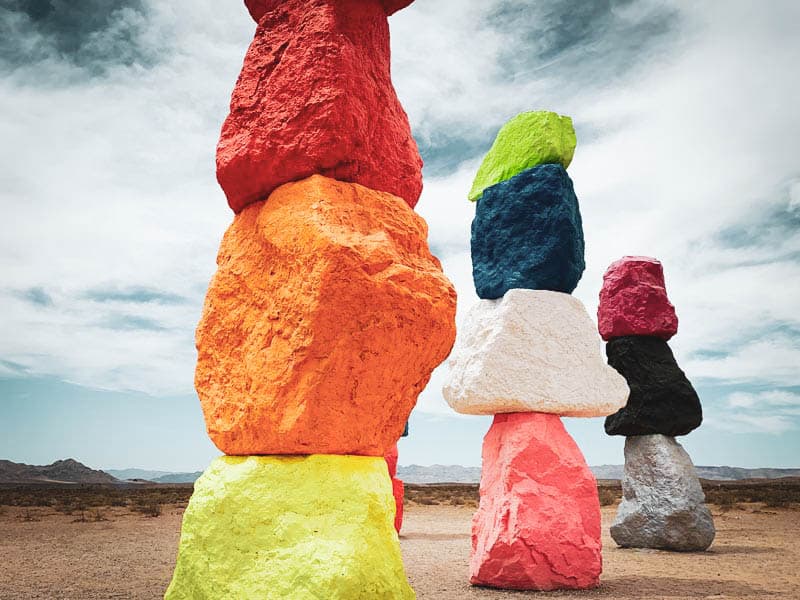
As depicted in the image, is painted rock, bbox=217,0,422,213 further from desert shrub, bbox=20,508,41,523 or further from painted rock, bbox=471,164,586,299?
desert shrub, bbox=20,508,41,523

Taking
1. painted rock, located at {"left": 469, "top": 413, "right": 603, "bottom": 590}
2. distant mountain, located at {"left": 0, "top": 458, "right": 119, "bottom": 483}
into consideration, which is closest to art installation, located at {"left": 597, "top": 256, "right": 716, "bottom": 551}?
painted rock, located at {"left": 469, "top": 413, "right": 603, "bottom": 590}

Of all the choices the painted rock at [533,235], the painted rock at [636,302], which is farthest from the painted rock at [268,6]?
the painted rock at [636,302]

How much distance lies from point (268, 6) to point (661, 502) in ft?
28.6

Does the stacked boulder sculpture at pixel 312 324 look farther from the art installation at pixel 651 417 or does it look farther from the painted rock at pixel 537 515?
the art installation at pixel 651 417

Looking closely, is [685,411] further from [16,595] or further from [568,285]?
[16,595]

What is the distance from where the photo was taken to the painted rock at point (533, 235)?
23.9 feet

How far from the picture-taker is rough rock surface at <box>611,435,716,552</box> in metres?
9.48

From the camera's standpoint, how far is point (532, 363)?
7.02 metres

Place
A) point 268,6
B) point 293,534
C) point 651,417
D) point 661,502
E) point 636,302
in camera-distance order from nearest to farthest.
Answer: point 293,534, point 268,6, point 661,502, point 651,417, point 636,302

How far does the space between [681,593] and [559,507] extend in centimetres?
145

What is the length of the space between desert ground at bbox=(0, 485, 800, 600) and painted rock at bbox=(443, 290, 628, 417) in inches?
74.9

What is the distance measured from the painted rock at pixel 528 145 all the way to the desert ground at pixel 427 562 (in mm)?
4693

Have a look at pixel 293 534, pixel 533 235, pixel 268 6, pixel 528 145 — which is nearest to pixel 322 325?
pixel 293 534

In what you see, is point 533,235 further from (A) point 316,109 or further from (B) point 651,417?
(B) point 651,417
